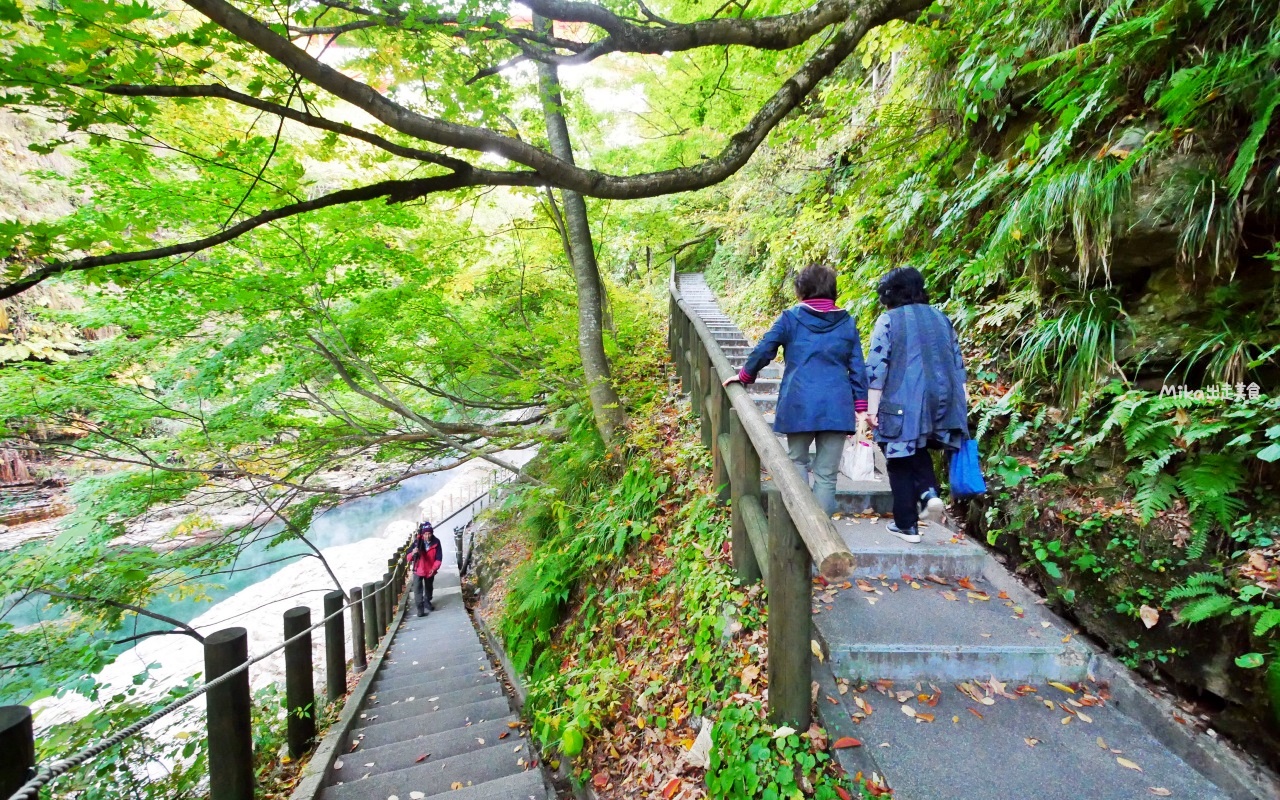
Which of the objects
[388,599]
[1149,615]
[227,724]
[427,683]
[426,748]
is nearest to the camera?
[1149,615]

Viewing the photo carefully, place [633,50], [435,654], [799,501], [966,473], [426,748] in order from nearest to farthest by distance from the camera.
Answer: [799,501], [966,473], [633,50], [426,748], [435,654]

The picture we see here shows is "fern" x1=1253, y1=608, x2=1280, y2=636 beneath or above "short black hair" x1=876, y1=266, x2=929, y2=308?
beneath

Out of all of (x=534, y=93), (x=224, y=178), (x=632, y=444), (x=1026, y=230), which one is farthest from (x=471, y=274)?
(x=1026, y=230)

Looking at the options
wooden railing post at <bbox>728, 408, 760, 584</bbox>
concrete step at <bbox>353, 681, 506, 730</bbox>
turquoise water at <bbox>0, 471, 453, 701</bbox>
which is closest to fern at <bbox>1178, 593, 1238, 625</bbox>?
wooden railing post at <bbox>728, 408, 760, 584</bbox>

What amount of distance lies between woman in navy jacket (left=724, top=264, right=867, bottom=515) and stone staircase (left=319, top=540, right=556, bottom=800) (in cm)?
274

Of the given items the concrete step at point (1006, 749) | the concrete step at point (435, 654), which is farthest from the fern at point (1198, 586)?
the concrete step at point (435, 654)

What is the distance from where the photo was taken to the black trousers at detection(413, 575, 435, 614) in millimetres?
10312

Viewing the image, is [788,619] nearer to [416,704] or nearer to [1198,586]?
[1198,586]

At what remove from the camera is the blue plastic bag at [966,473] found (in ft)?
9.14

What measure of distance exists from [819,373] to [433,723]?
178 inches

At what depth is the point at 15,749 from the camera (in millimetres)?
1470

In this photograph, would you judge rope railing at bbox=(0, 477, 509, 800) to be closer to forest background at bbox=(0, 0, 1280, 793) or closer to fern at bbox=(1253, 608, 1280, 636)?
forest background at bbox=(0, 0, 1280, 793)

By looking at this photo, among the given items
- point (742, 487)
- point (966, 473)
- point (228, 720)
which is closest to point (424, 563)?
point (228, 720)

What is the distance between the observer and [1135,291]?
3.03 m
